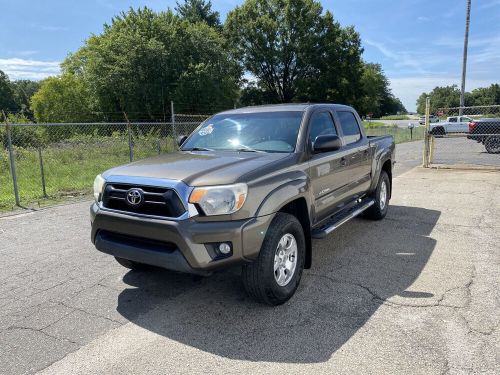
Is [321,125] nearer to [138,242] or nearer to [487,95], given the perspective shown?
[138,242]

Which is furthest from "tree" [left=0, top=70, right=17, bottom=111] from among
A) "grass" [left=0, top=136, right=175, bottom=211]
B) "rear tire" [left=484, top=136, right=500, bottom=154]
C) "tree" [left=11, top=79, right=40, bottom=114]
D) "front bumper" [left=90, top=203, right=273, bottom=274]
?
"front bumper" [left=90, top=203, right=273, bottom=274]

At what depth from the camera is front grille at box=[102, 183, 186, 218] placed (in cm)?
323

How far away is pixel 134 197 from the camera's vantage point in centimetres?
342

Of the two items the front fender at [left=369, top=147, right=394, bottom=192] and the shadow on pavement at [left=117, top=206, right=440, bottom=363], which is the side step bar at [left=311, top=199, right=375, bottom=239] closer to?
the front fender at [left=369, top=147, right=394, bottom=192]

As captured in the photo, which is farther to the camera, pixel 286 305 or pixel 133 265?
pixel 133 265

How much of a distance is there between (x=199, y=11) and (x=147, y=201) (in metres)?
54.9

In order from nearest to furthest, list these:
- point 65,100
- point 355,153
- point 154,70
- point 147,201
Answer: point 147,201 < point 355,153 < point 154,70 < point 65,100

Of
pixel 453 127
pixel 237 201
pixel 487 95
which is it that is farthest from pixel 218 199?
pixel 487 95

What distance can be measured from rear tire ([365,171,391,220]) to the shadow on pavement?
4.19 ft

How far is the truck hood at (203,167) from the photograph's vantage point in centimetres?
331

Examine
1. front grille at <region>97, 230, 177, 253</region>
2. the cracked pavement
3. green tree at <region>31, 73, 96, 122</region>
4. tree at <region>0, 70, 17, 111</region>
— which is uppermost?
tree at <region>0, 70, 17, 111</region>

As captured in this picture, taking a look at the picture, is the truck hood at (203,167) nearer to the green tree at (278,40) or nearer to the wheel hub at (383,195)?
the wheel hub at (383,195)

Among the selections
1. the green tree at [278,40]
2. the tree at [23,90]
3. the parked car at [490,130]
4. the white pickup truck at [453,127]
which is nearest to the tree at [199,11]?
the green tree at [278,40]

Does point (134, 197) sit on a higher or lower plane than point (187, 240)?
higher
